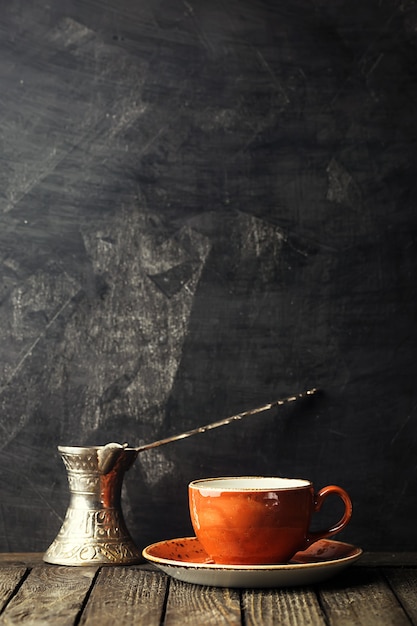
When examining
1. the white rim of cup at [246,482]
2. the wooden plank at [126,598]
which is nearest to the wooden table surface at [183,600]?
the wooden plank at [126,598]

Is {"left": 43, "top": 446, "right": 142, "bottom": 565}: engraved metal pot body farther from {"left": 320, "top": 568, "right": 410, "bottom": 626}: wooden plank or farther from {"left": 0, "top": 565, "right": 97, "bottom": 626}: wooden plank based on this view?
{"left": 320, "top": 568, "right": 410, "bottom": 626}: wooden plank

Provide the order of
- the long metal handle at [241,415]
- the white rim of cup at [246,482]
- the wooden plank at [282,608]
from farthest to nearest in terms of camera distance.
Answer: the long metal handle at [241,415], the white rim of cup at [246,482], the wooden plank at [282,608]

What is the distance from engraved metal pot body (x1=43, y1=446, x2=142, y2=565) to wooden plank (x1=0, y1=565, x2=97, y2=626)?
3cm

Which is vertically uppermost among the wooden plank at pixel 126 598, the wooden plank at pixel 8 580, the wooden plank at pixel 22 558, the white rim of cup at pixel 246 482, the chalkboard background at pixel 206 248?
the chalkboard background at pixel 206 248

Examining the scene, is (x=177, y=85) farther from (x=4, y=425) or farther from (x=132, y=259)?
(x=4, y=425)

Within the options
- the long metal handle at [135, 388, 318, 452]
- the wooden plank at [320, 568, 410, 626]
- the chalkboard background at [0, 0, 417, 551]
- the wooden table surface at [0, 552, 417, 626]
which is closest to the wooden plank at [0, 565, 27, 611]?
the wooden table surface at [0, 552, 417, 626]

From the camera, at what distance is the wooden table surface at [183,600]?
0.89 m

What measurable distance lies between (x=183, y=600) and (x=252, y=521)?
0.12 meters

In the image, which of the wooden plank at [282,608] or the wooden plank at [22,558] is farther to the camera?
the wooden plank at [22,558]

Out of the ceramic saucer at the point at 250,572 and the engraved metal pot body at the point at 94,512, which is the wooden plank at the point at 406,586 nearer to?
the ceramic saucer at the point at 250,572

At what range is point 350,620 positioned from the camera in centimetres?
88

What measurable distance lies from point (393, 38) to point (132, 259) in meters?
0.52

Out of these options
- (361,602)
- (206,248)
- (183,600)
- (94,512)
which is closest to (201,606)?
(183,600)

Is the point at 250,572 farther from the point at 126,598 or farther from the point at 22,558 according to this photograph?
the point at 22,558
